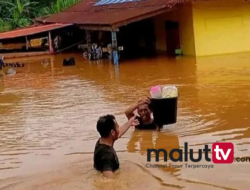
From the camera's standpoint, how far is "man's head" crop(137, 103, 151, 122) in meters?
7.96

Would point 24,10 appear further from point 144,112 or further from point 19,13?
point 144,112

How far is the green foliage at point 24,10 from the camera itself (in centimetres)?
3350

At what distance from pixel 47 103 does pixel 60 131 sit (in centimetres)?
320

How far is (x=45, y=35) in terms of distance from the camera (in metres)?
28.5

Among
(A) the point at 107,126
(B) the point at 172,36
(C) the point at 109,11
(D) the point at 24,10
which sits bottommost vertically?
(A) the point at 107,126

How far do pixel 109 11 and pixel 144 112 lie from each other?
15.5m

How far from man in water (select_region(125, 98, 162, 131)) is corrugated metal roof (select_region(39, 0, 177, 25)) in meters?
10.4

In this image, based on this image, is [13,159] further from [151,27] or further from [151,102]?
[151,27]

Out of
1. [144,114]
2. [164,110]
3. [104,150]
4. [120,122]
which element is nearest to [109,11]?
[120,122]

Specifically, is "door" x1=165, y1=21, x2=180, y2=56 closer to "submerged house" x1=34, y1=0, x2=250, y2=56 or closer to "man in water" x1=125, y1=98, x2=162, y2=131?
"submerged house" x1=34, y1=0, x2=250, y2=56

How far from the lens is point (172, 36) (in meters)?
22.4

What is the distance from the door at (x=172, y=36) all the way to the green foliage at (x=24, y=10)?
12.7m

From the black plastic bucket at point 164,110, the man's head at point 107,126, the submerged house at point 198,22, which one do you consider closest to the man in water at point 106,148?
the man's head at point 107,126

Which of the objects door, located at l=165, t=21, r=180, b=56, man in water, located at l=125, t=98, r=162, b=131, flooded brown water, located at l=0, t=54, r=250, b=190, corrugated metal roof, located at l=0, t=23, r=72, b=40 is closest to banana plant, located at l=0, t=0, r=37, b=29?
corrugated metal roof, located at l=0, t=23, r=72, b=40
